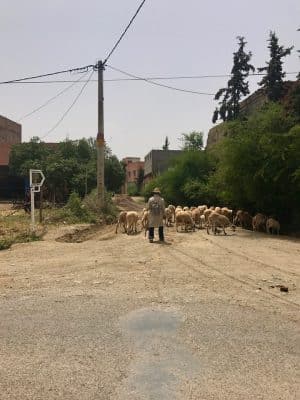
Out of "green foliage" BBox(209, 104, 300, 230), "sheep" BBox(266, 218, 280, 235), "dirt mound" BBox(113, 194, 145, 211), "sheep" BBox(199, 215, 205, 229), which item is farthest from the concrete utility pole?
"dirt mound" BBox(113, 194, 145, 211)

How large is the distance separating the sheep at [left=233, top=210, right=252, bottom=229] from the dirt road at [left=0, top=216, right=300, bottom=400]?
11.4 metres

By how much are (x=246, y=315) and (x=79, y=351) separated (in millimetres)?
2686

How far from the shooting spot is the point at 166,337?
6777 millimetres

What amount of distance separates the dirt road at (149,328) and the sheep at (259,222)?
9899 mm

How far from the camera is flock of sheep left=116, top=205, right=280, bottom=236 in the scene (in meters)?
19.6

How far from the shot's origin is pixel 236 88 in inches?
1602

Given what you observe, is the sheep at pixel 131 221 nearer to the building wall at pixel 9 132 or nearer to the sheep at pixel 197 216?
the sheep at pixel 197 216

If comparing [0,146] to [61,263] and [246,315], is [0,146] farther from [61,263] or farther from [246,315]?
[246,315]

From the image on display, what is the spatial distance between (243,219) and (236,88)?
61.0 ft

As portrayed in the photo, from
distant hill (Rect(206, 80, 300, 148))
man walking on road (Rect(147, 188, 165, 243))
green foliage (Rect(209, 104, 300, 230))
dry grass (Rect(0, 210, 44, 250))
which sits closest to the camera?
man walking on road (Rect(147, 188, 165, 243))

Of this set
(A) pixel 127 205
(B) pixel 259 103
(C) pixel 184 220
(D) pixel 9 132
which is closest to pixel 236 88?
(B) pixel 259 103

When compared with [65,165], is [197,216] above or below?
below

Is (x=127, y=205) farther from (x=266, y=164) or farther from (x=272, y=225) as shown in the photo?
(x=266, y=164)

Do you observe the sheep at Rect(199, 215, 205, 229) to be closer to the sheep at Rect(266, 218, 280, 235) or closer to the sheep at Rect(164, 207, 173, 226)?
the sheep at Rect(164, 207, 173, 226)
